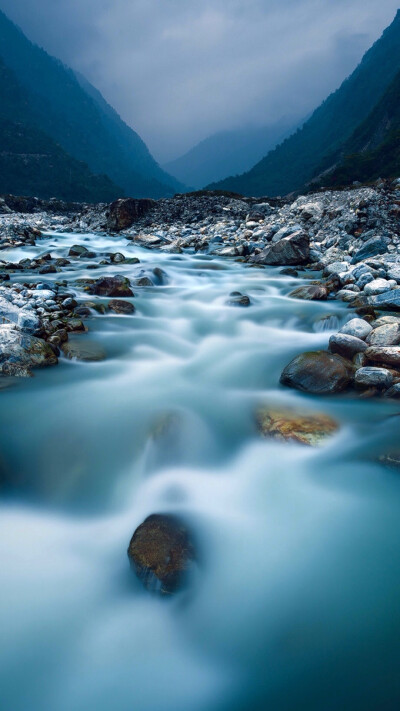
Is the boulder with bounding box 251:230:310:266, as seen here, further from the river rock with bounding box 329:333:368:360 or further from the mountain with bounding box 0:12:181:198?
the mountain with bounding box 0:12:181:198

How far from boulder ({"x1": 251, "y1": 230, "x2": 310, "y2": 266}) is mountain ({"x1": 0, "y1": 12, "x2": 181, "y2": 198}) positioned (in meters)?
134

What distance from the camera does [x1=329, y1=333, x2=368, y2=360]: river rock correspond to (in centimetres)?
452

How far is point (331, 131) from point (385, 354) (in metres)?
139

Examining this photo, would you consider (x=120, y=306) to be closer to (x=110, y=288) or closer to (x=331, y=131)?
(x=110, y=288)

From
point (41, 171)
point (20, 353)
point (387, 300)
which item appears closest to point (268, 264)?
point (387, 300)

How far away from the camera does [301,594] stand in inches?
87.4

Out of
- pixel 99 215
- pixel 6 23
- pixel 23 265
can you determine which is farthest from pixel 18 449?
pixel 6 23

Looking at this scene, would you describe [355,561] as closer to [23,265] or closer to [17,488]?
[17,488]

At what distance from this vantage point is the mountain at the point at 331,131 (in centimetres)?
10462

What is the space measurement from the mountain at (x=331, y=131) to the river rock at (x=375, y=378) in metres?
99.9

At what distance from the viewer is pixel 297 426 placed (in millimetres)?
3479

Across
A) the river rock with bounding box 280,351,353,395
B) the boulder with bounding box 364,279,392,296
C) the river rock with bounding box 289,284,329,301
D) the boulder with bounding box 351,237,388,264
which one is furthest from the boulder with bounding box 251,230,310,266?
the river rock with bounding box 280,351,353,395

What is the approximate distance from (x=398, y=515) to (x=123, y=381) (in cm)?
326

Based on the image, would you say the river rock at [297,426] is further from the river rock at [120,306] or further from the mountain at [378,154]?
the mountain at [378,154]
